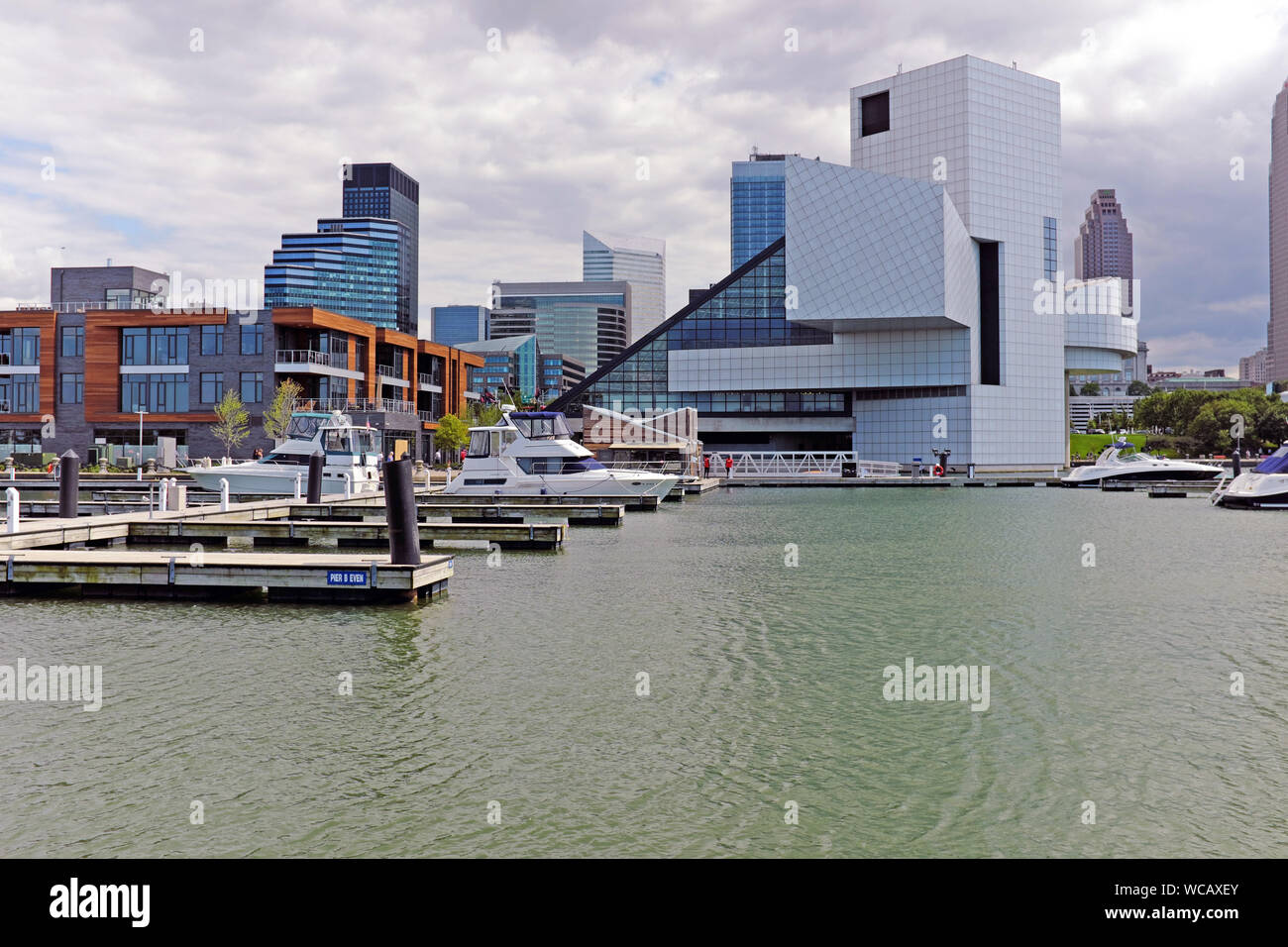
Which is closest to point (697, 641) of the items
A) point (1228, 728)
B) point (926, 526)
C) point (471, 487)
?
point (1228, 728)

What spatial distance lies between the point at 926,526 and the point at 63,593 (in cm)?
→ 2803

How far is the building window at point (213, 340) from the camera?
82.1m

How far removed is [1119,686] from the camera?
Result: 1291 centimetres

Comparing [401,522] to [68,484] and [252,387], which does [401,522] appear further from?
[252,387]

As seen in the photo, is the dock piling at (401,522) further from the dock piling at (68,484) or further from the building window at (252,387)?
the building window at (252,387)

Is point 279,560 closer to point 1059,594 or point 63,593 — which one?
point 63,593

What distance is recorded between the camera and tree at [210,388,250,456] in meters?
77.6

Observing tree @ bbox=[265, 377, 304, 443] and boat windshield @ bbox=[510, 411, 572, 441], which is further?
tree @ bbox=[265, 377, 304, 443]

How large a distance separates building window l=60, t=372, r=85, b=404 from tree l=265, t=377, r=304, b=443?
1728cm

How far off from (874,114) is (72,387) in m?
81.9

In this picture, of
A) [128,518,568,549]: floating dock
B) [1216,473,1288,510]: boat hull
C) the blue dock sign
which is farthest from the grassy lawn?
the blue dock sign

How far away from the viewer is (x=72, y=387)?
8431cm

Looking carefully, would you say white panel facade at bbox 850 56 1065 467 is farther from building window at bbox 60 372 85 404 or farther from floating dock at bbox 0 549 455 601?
floating dock at bbox 0 549 455 601
